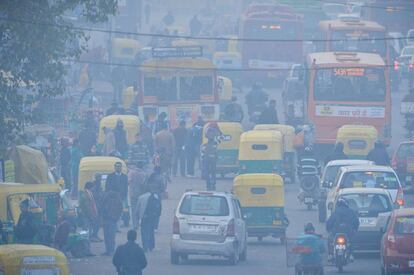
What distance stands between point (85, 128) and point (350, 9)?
4436 centimetres

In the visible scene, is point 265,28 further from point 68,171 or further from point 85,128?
point 68,171

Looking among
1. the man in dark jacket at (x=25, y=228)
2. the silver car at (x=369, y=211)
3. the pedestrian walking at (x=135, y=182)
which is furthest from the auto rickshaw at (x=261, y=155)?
the man in dark jacket at (x=25, y=228)

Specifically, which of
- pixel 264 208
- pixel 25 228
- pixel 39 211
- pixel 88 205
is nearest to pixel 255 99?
pixel 264 208

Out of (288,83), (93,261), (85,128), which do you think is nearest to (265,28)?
(288,83)

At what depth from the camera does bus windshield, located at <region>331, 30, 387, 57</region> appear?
57.4 m

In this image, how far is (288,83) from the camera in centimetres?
5716

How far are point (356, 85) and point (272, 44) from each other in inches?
767

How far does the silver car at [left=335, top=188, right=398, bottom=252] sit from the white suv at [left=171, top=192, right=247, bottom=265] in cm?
263

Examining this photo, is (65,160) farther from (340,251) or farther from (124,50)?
(124,50)

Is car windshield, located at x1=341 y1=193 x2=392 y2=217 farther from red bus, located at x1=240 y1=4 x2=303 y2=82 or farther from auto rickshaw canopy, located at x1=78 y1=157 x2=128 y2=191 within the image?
red bus, located at x1=240 y1=4 x2=303 y2=82

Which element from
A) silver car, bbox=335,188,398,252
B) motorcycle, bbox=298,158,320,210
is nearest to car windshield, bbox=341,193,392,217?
silver car, bbox=335,188,398,252

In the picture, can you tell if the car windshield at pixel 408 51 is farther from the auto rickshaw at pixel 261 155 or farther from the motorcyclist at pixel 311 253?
the motorcyclist at pixel 311 253

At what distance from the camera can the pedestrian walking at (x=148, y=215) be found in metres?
30.7

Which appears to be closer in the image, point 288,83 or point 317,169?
point 317,169
